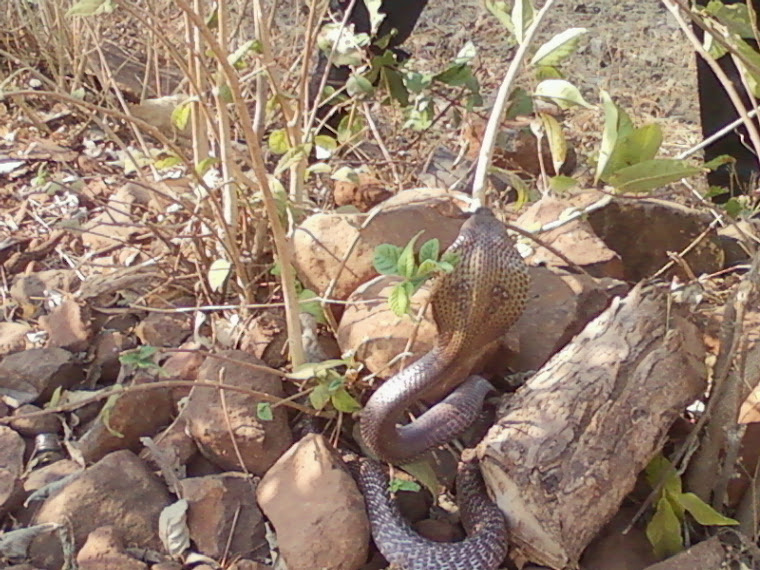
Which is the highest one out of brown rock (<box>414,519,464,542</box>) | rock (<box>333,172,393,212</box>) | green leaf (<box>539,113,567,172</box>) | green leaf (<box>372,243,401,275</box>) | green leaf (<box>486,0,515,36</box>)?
green leaf (<box>486,0,515,36</box>)

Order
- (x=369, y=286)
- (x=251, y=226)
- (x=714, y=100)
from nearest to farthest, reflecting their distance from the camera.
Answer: (x=369, y=286) < (x=251, y=226) < (x=714, y=100)

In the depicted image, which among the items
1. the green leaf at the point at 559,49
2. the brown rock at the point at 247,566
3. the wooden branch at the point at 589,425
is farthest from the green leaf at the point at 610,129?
the brown rock at the point at 247,566

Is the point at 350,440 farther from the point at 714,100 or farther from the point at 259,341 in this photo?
the point at 714,100

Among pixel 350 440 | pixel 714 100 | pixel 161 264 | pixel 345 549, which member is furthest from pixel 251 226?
pixel 714 100

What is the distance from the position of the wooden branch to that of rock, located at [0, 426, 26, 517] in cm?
99

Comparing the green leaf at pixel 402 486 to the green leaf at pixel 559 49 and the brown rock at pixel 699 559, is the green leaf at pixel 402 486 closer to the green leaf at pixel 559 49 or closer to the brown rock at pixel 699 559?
the brown rock at pixel 699 559

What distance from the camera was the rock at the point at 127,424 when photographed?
197cm

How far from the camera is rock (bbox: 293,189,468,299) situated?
206cm

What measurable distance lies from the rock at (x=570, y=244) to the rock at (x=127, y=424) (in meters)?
0.98

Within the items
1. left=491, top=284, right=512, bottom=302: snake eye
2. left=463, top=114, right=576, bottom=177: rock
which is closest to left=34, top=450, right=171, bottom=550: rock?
left=491, top=284, right=512, bottom=302: snake eye

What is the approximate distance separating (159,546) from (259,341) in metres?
0.52

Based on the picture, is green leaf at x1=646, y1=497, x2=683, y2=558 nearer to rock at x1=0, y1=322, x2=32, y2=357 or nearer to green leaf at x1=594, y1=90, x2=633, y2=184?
green leaf at x1=594, y1=90, x2=633, y2=184

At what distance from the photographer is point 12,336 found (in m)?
2.29

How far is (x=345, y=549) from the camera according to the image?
1717 mm
